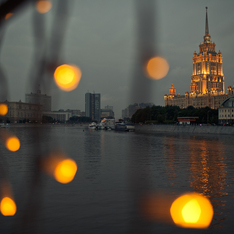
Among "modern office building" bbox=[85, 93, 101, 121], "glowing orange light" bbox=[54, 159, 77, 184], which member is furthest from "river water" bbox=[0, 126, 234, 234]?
"modern office building" bbox=[85, 93, 101, 121]

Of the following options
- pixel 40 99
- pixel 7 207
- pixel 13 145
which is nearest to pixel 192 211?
pixel 7 207

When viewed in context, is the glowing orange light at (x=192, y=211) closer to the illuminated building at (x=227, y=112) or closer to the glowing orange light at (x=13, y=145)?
the glowing orange light at (x=13, y=145)

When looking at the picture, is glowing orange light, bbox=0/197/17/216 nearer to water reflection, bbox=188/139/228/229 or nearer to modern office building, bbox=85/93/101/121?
modern office building, bbox=85/93/101/121

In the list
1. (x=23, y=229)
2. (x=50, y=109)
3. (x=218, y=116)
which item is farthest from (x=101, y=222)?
(x=218, y=116)

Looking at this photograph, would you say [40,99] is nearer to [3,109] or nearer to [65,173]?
[3,109]

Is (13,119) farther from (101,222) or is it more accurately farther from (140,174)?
(140,174)

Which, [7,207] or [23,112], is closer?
[23,112]
